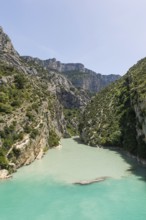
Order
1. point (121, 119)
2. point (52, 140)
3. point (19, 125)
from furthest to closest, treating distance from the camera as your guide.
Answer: point (121, 119), point (52, 140), point (19, 125)

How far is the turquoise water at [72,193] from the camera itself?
31641 millimetres

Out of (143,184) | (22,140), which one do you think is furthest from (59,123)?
(143,184)

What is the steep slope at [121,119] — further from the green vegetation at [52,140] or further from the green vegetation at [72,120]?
the green vegetation at [72,120]

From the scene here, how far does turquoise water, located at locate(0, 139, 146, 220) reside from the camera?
104 ft

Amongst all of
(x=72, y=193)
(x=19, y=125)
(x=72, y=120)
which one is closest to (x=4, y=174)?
(x=72, y=193)

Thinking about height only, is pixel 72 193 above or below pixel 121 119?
below

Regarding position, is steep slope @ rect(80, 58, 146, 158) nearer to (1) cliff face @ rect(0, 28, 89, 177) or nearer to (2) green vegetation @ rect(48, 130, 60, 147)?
(2) green vegetation @ rect(48, 130, 60, 147)

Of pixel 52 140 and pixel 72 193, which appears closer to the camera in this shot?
pixel 72 193

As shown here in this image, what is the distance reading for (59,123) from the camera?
374 ft

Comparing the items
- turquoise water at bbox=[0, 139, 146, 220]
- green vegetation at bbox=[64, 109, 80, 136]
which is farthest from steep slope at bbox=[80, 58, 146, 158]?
green vegetation at bbox=[64, 109, 80, 136]

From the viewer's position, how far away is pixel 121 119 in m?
86.3

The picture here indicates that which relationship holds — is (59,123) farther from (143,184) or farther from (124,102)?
(143,184)

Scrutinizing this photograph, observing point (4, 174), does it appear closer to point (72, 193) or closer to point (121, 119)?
point (72, 193)

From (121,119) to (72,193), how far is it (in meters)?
50.4
